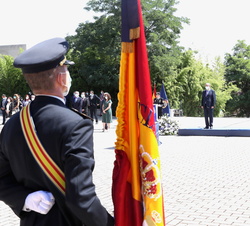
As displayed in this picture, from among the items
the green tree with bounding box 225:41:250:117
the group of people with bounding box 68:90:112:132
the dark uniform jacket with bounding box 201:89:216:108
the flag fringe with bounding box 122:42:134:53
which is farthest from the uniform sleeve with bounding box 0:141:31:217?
the green tree with bounding box 225:41:250:117

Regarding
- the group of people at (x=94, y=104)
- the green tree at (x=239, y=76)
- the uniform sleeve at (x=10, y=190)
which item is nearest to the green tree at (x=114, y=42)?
the group of people at (x=94, y=104)

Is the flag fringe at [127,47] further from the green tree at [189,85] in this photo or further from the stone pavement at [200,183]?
the green tree at [189,85]

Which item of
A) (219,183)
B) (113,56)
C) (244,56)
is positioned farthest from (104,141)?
(244,56)

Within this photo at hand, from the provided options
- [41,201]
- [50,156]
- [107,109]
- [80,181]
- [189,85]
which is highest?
[189,85]

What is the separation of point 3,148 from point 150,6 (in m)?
33.7

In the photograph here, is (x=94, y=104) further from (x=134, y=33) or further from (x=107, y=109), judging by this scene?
(x=134, y=33)

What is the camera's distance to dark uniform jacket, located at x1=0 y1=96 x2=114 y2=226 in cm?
198

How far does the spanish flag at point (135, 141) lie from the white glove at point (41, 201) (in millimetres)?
517

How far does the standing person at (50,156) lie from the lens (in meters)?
1.99

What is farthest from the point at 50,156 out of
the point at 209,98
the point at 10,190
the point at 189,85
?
the point at 189,85

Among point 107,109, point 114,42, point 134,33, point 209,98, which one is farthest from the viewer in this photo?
point 114,42

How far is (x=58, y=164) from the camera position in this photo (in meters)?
2.10

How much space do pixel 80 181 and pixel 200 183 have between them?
233 inches

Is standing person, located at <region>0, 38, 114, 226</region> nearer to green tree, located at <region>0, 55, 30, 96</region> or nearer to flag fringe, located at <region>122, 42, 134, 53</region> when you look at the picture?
flag fringe, located at <region>122, 42, 134, 53</region>
